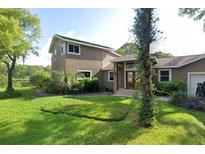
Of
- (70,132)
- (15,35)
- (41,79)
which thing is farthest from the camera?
(41,79)

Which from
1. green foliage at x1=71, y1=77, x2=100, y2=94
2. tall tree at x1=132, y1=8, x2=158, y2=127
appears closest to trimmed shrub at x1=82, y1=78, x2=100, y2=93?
green foliage at x1=71, y1=77, x2=100, y2=94

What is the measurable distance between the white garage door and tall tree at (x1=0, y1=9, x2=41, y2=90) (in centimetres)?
1563

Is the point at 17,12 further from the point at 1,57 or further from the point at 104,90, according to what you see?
the point at 104,90

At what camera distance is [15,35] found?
17969 mm

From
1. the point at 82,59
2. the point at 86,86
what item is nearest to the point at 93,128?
the point at 86,86

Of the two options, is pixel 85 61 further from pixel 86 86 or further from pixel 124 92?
pixel 124 92

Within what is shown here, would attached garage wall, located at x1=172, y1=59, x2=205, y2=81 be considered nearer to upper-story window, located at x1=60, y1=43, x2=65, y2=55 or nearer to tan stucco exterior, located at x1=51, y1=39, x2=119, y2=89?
tan stucco exterior, located at x1=51, y1=39, x2=119, y2=89

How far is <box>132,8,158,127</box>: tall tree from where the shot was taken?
27.0 feet

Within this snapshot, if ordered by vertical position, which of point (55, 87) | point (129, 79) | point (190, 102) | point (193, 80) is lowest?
point (190, 102)

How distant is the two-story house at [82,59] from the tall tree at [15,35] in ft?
10.5

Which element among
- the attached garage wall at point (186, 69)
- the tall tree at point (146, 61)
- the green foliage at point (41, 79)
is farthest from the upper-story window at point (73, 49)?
the tall tree at point (146, 61)

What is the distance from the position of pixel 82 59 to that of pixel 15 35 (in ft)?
27.6
